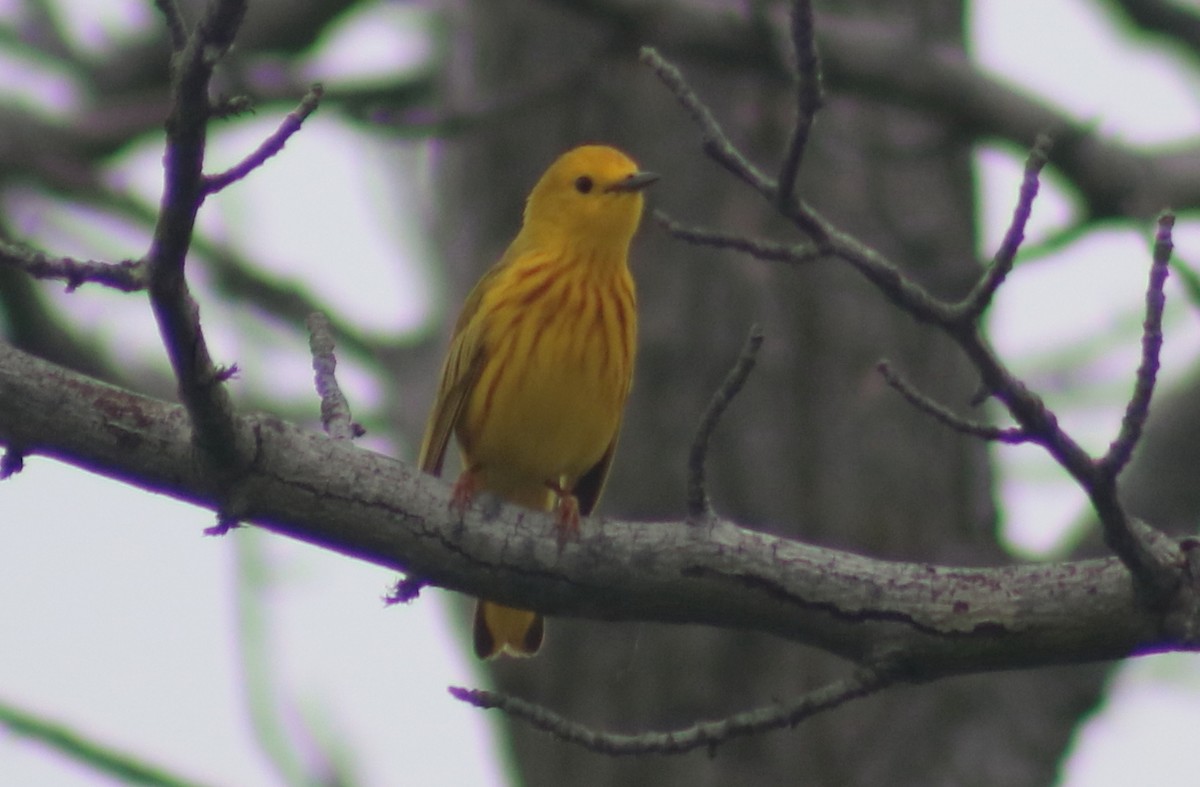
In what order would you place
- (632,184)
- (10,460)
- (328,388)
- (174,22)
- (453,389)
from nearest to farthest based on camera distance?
(174,22), (10,460), (328,388), (453,389), (632,184)

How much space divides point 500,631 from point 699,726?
2148mm

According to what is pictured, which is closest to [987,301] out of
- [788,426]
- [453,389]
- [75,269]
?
[75,269]

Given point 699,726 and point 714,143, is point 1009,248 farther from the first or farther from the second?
point 699,726

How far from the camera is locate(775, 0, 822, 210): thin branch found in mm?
3012

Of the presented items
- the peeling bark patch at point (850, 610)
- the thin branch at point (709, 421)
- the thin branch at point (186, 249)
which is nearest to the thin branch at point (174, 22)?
the thin branch at point (186, 249)

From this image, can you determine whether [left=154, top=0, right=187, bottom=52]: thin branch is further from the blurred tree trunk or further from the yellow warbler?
the blurred tree trunk

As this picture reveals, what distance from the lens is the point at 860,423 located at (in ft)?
22.7

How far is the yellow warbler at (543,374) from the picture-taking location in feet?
18.1

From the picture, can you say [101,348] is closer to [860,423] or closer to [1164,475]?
[860,423]

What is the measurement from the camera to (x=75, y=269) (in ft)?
10.3

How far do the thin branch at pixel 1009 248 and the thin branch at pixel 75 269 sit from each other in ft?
5.26

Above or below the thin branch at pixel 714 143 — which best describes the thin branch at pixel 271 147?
below

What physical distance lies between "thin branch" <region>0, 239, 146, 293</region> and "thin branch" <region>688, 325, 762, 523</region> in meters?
1.22

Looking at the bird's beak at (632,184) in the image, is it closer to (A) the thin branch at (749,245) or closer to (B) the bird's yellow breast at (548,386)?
(B) the bird's yellow breast at (548,386)
